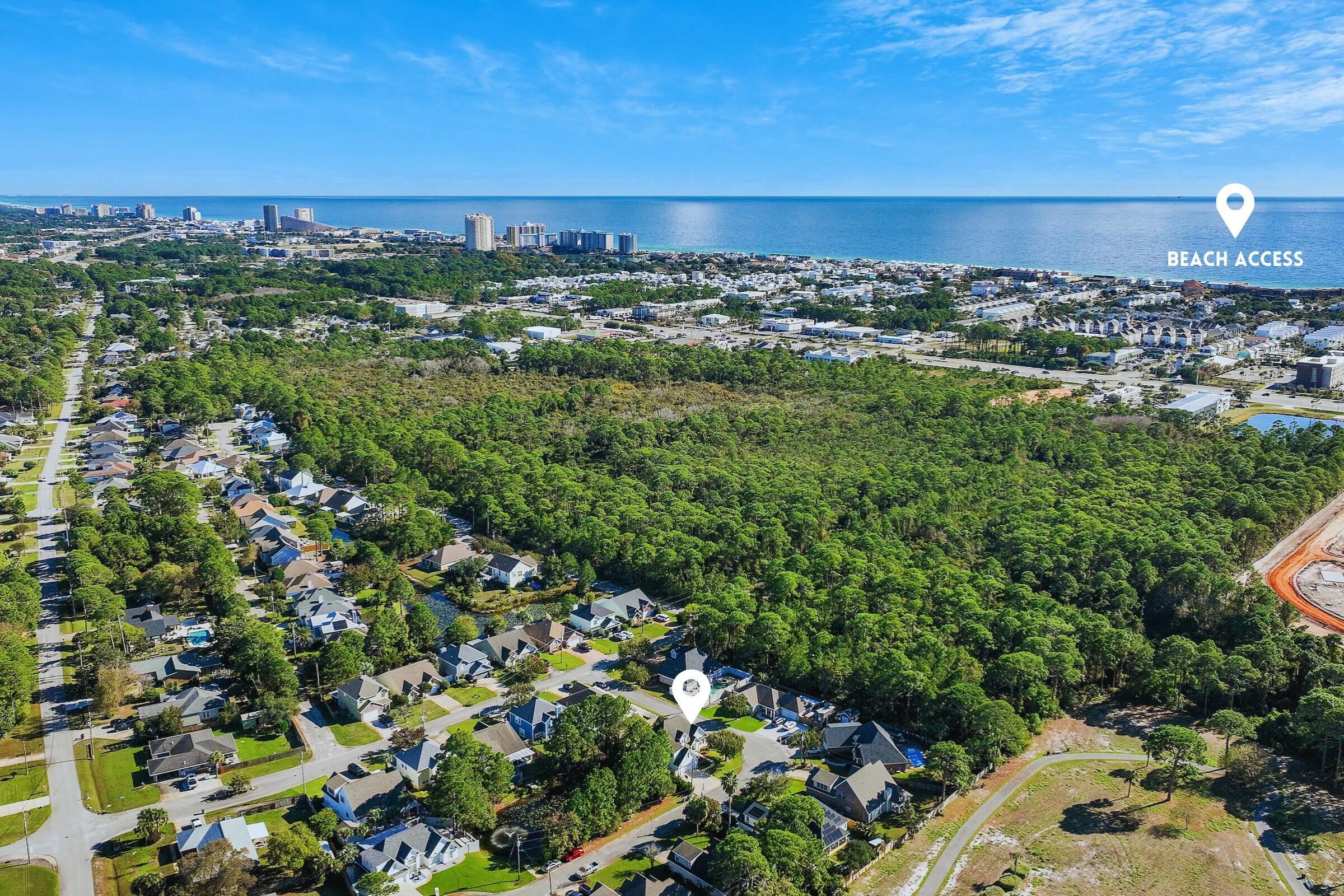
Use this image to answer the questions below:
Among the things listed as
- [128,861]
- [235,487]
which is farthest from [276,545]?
[128,861]

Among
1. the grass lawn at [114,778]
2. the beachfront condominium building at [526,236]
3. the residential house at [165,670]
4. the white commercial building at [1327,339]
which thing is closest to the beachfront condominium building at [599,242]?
the beachfront condominium building at [526,236]

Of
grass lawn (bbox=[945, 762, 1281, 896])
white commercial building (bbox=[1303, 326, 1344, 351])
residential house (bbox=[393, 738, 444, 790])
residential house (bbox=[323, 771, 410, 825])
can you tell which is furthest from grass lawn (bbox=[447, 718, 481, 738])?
white commercial building (bbox=[1303, 326, 1344, 351])

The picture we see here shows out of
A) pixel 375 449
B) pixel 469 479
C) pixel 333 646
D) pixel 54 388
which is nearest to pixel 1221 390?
pixel 469 479

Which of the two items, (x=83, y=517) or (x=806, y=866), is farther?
(x=83, y=517)

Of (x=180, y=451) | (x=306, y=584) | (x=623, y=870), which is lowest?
(x=623, y=870)

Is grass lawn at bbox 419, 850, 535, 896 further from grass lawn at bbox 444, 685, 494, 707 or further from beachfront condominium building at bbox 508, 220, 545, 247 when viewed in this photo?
beachfront condominium building at bbox 508, 220, 545, 247

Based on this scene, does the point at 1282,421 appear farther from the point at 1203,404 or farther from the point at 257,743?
the point at 257,743

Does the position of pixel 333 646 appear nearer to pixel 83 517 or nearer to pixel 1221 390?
pixel 83 517
